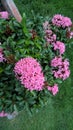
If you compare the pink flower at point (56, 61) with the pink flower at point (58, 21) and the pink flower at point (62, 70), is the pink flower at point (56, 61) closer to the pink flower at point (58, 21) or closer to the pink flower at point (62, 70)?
the pink flower at point (62, 70)

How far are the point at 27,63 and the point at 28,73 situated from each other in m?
0.10

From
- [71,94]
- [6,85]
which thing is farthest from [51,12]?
[6,85]

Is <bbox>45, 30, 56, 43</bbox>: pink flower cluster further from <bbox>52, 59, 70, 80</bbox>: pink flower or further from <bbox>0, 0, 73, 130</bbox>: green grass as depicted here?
<bbox>0, 0, 73, 130</bbox>: green grass

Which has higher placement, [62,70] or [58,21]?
[58,21]

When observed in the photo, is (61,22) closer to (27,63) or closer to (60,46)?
(60,46)

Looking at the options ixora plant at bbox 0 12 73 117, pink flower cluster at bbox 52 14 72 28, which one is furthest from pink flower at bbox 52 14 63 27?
ixora plant at bbox 0 12 73 117

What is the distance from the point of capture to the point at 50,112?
443cm

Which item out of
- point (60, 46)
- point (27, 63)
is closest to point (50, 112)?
point (60, 46)

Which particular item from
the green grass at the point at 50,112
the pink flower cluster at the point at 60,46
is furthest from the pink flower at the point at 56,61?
the green grass at the point at 50,112

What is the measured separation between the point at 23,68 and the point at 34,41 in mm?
473

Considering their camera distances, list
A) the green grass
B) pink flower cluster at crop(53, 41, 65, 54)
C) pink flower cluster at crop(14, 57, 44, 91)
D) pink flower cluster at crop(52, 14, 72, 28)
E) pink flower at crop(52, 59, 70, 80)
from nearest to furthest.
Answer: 1. pink flower cluster at crop(14, 57, 44, 91)
2. pink flower at crop(52, 59, 70, 80)
3. pink flower cluster at crop(53, 41, 65, 54)
4. pink flower cluster at crop(52, 14, 72, 28)
5. the green grass

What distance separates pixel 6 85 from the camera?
3.20 meters

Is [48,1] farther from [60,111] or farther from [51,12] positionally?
[60,111]

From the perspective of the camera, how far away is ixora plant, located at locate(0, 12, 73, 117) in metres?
2.90
